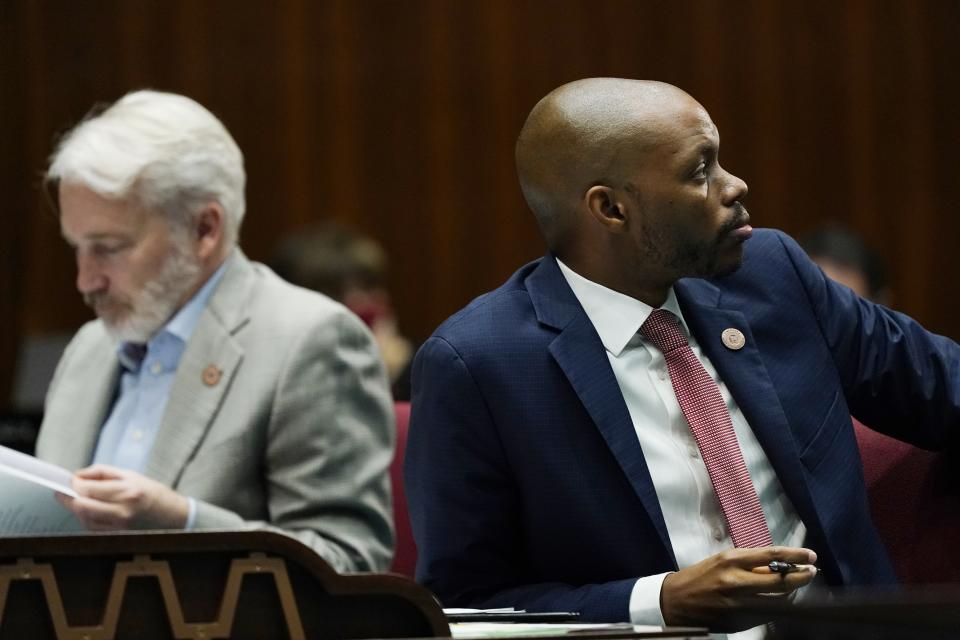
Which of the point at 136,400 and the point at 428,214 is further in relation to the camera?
the point at 428,214

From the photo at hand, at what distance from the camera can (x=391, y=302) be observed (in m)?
6.18

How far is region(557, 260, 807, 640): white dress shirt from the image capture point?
1.91 metres

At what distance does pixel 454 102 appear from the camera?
616 cm

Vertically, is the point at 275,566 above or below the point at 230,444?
above

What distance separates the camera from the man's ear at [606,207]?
1947 millimetres

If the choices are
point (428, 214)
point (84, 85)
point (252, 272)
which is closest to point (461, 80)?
point (428, 214)

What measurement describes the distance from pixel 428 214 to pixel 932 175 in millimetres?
2118

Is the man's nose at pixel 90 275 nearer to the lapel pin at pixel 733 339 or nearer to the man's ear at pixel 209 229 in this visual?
the man's ear at pixel 209 229

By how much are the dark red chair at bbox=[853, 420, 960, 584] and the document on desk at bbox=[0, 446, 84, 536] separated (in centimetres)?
118

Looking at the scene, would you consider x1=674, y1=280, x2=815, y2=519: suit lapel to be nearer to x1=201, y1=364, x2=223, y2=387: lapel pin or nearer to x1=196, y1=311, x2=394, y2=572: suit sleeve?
x1=196, y1=311, x2=394, y2=572: suit sleeve

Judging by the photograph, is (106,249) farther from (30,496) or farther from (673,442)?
(673,442)

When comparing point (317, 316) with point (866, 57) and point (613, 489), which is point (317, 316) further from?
point (866, 57)

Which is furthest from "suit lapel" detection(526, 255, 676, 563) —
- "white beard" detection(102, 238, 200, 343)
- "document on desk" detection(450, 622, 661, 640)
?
"white beard" detection(102, 238, 200, 343)

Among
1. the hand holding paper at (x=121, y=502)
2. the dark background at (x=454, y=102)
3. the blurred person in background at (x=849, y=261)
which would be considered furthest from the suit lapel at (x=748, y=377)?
the dark background at (x=454, y=102)
